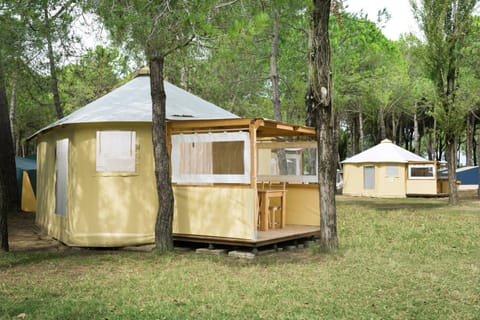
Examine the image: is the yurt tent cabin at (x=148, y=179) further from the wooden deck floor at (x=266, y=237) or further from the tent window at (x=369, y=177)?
the tent window at (x=369, y=177)

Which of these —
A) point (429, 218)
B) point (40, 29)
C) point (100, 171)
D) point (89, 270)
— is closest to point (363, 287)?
point (89, 270)

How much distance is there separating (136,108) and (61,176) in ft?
6.17

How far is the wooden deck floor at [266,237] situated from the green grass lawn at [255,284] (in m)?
0.25

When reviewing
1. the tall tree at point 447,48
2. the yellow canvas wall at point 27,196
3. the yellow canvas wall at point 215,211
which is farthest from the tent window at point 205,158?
the tall tree at point 447,48

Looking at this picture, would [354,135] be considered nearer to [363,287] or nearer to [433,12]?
[433,12]

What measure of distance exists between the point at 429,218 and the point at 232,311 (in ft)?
31.1

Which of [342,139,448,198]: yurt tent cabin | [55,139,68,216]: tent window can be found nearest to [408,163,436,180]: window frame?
[342,139,448,198]: yurt tent cabin

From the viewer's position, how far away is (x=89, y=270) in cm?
681

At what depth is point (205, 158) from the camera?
8367 mm

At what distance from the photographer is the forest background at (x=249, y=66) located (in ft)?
25.1

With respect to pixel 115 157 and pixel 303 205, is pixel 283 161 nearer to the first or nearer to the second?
pixel 303 205

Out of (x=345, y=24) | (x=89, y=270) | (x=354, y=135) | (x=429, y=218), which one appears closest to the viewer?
(x=89, y=270)

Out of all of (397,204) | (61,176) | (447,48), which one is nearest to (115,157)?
(61,176)

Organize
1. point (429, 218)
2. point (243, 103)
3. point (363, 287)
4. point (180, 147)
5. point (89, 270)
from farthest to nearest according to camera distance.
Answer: point (243, 103) < point (429, 218) < point (180, 147) < point (89, 270) < point (363, 287)
